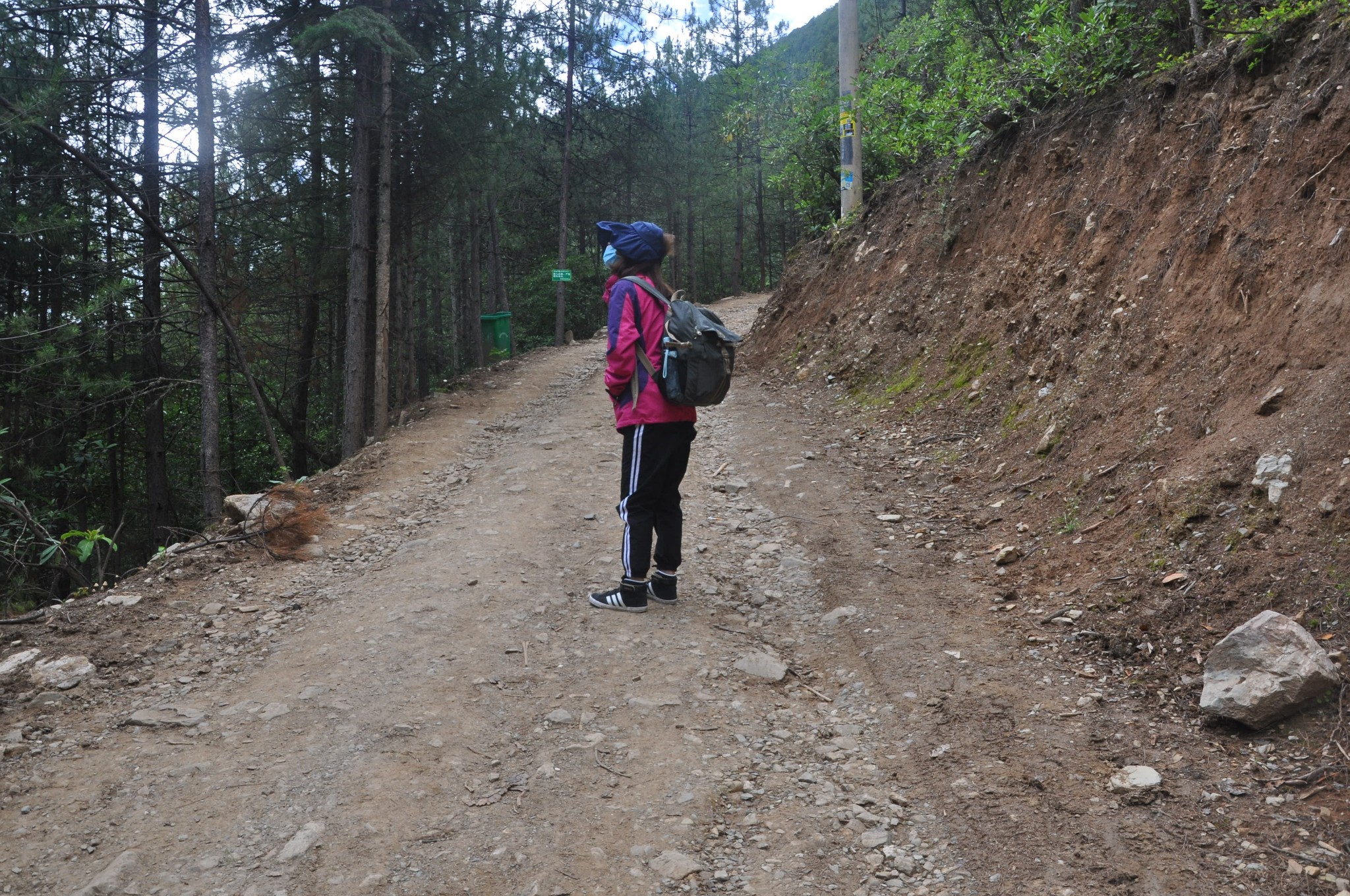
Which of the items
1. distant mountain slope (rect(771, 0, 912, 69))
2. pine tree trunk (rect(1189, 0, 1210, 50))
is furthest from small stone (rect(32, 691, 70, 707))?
distant mountain slope (rect(771, 0, 912, 69))

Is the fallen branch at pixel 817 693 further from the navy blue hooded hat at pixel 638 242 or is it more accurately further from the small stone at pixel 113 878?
the small stone at pixel 113 878

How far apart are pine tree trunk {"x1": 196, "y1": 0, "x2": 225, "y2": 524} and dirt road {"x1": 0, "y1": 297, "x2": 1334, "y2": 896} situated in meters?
6.30

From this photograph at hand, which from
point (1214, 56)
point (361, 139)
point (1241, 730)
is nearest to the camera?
point (1241, 730)

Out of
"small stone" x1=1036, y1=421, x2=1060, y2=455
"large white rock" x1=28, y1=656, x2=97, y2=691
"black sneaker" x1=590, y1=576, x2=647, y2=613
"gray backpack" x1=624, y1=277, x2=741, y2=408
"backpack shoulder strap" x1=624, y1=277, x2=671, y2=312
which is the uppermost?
"backpack shoulder strap" x1=624, y1=277, x2=671, y2=312

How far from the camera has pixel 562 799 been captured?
330 cm

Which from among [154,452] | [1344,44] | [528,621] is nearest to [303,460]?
[154,452]

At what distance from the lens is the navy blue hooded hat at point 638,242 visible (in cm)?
499

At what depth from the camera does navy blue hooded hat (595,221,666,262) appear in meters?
4.99

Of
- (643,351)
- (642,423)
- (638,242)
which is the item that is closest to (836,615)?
(642,423)

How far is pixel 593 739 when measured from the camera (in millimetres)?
3734

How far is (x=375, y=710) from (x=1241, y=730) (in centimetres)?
366

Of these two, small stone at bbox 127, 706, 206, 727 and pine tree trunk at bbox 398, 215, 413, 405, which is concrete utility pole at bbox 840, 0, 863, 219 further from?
small stone at bbox 127, 706, 206, 727

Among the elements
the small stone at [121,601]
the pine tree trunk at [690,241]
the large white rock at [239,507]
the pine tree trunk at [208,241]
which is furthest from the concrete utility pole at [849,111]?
the pine tree trunk at [690,241]

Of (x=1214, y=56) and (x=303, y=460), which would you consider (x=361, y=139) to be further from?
(x=1214, y=56)
